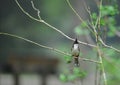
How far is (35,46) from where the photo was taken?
33.0ft

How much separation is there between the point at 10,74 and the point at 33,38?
1536mm

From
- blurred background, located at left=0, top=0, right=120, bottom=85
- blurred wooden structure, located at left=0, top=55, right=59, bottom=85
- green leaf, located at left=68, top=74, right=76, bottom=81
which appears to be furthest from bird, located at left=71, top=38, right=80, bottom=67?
blurred wooden structure, located at left=0, top=55, right=59, bottom=85

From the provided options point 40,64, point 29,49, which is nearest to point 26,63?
point 40,64

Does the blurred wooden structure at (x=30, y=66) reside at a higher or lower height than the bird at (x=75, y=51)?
higher

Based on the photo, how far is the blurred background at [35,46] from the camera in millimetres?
8749

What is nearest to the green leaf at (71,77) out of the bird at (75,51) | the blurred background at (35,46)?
the bird at (75,51)

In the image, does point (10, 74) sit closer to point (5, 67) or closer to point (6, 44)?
point (5, 67)

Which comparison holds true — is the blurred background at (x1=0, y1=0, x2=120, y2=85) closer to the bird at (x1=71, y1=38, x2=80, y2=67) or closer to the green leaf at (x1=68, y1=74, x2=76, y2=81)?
the green leaf at (x1=68, y1=74, x2=76, y2=81)

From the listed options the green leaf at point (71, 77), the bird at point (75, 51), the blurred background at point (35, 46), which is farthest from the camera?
the blurred background at point (35, 46)

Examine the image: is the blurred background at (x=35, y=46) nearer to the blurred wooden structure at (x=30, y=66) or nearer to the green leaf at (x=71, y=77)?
the blurred wooden structure at (x=30, y=66)

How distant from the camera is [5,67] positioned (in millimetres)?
9164

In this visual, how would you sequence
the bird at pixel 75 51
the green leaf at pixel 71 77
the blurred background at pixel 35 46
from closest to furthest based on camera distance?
the bird at pixel 75 51
the green leaf at pixel 71 77
the blurred background at pixel 35 46

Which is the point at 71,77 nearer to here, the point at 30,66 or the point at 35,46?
the point at 30,66

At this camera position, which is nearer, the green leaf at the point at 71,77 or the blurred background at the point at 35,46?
the green leaf at the point at 71,77
